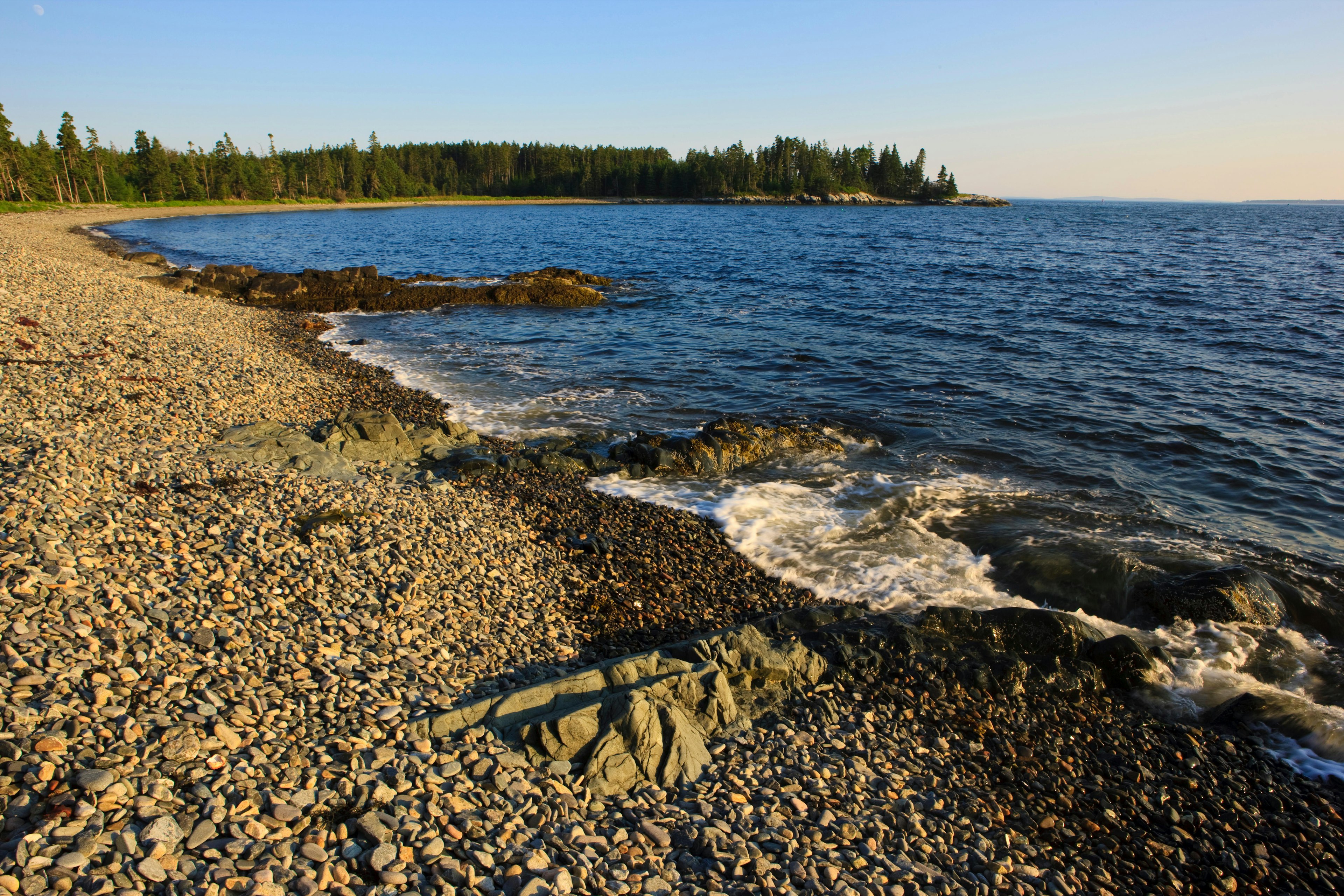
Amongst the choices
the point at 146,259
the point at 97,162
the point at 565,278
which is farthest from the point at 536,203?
the point at 565,278

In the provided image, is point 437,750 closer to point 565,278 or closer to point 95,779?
point 95,779

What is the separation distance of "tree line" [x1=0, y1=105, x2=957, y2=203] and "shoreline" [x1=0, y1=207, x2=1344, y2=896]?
11064 cm

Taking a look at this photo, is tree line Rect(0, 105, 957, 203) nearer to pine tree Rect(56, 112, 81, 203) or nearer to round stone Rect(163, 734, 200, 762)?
pine tree Rect(56, 112, 81, 203)

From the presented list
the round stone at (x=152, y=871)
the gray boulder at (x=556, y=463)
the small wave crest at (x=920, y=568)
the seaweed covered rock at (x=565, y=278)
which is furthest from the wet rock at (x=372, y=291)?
the round stone at (x=152, y=871)

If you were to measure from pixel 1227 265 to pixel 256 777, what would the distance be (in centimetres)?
7276

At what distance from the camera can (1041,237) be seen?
280ft

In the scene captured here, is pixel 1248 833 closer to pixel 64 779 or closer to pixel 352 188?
pixel 64 779

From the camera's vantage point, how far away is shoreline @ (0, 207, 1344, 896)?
5.66m

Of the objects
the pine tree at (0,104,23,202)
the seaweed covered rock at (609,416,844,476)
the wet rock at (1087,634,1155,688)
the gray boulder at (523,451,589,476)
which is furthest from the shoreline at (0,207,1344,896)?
the pine tree at (0,104,23,202)

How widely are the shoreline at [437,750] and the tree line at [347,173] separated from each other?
4356 inches

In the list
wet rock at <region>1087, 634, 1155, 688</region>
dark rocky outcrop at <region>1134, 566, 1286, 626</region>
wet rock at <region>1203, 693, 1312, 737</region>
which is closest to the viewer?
wet rock at <region>1203, 693, 1312, 737</region>

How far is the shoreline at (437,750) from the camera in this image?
5660 millimetres

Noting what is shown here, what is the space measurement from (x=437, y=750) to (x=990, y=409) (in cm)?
1997

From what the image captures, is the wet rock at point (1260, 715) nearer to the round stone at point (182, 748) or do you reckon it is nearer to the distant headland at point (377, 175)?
the round stone at point (182, 748)
